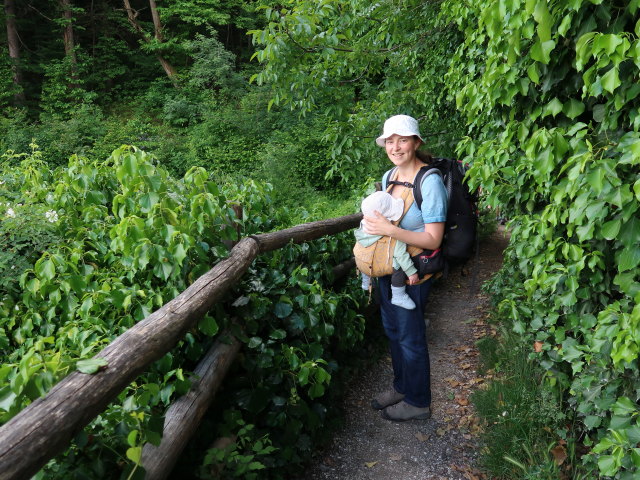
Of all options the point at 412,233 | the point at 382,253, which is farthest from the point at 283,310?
the point at 412,233

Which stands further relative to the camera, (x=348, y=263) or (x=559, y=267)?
(x=348, y=263)

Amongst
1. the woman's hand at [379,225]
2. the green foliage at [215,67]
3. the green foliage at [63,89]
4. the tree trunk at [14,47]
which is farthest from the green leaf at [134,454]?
the tree trunk at [14,47]

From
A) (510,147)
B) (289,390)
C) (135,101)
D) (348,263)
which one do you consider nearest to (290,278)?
(289,390)

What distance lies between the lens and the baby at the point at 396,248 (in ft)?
9.39

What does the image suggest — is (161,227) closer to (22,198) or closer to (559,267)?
(22,198)

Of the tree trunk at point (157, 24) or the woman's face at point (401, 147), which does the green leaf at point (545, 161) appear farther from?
the tree trunk at point (157, 24)

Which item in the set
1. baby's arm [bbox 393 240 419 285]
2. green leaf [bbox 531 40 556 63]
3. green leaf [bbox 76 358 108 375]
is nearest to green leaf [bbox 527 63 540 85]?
green leaf [bbox 531 40 556 63]

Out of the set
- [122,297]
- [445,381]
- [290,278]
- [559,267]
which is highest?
[122,297]

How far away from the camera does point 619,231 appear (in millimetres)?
1794

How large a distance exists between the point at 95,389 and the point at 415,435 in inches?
106

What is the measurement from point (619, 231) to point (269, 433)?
7.12 ft

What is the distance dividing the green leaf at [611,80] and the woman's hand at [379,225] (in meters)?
1.39

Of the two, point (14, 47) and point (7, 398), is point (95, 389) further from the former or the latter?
point (14, 47)

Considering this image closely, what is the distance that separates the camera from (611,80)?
1.64 metres
